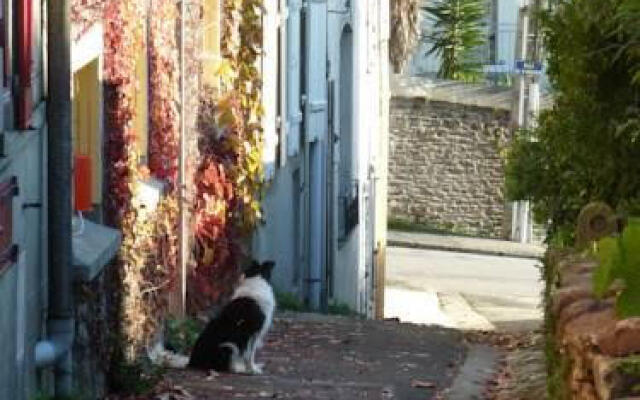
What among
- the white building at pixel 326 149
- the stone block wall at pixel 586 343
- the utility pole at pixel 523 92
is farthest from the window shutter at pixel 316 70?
the stone block wall at pixel 586 343

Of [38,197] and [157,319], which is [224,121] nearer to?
[157,319]

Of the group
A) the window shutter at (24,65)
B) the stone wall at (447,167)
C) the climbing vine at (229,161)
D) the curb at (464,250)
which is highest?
the window shutter at (24,65)

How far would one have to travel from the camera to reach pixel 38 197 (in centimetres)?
1009

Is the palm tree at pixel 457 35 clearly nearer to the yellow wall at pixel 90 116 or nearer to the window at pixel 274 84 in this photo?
the window at pixel 274 84

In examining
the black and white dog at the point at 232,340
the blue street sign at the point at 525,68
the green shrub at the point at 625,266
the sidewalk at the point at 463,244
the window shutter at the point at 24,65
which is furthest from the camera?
the sidewalk at the point at 463,244

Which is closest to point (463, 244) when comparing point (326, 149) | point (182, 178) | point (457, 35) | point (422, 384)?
point (457, 35)

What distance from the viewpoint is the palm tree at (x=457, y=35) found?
1767 inches

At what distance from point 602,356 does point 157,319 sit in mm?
8028

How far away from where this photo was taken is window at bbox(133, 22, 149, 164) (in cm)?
1412

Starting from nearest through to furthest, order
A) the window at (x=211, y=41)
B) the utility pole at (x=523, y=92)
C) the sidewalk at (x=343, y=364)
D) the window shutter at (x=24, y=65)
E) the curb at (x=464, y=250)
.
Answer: the window shutter at (x=24, y=65) → the sidewalk at (x=343, y=364) → the window at (x=211, y=41) → the utility pole at (x=523, y=92) → the curb at (x=464, y=250)

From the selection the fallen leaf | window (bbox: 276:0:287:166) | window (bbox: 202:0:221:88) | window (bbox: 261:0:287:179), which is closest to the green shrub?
the fallen leaf

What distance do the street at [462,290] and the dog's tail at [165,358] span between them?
10.8m

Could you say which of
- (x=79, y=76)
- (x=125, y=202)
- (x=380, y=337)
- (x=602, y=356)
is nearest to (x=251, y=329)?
(x=125, y=202)

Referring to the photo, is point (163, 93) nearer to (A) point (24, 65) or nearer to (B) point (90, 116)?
(B) point (90, 116)
